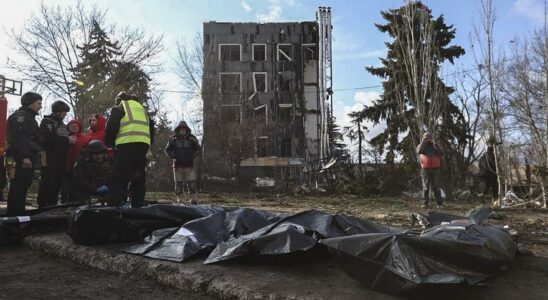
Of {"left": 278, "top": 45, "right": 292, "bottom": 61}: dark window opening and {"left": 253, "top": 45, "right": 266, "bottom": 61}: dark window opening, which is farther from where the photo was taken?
{"left": 253, "top": 45, "right": 266, "bottom": 61}: dark window opening

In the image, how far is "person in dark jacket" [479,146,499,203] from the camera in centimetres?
1329

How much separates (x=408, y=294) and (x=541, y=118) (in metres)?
13.6

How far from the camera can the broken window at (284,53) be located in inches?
1395

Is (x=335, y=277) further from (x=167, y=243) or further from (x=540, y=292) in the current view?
(x=167, y=243)

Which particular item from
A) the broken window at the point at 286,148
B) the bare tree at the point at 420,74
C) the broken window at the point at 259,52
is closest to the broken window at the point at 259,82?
the broken window at the point at 259,52

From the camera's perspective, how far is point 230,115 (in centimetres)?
2605

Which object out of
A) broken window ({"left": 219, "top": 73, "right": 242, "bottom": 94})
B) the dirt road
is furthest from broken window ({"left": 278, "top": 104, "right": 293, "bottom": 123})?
the dirt road

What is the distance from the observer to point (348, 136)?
31.4 metres

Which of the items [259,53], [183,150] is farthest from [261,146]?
[183,150]

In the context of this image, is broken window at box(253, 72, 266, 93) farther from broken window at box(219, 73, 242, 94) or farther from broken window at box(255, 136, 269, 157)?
broken window at box(255, 136, 269, 157)

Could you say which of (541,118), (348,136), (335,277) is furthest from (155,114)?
(335,277)

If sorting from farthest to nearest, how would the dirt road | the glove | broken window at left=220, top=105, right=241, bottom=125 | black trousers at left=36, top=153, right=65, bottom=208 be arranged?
broken window at left=220, top=105, right=241, bottom=125
black trousers at left=36, top=153, right=65, bottom=208
the glove
the dirt road

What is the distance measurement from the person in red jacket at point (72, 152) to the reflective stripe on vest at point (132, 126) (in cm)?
194

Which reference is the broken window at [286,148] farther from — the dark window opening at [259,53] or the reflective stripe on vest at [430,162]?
the reflective stripe on vest at [430,162]
